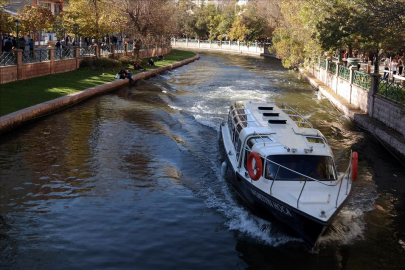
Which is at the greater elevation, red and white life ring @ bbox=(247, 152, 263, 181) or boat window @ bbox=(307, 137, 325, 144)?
boat window @ bbox=(307, 137, 325, 144)

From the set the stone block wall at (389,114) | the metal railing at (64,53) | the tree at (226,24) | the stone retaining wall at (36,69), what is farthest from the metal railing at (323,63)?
the tree at (226,24)

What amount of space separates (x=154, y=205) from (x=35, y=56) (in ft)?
79.2

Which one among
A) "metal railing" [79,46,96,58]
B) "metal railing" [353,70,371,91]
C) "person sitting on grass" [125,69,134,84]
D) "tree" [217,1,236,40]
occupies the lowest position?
"person sitting on grass" [125,69,134,84]

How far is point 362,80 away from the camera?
27828mm

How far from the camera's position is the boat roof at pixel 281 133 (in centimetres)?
1343

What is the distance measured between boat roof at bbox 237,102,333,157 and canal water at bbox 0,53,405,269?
200cm

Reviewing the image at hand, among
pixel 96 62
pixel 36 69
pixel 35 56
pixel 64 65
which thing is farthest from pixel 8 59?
pixel 96 62

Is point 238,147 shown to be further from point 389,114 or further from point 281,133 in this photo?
point 389,114

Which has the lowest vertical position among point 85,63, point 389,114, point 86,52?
point 389,114

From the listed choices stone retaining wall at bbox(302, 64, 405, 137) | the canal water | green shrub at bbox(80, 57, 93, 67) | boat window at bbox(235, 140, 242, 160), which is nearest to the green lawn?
green shrub at bbox(80, 57, 93, 67)

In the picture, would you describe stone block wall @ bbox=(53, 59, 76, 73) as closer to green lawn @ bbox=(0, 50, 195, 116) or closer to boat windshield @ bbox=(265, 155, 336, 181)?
green lawn @ bbox=(0, 50, 195, 116)

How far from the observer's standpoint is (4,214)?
1345cm

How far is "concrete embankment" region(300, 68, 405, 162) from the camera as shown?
19.9m

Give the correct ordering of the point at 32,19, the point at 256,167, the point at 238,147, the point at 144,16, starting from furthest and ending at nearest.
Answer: the point at 144,16, the point at 32,19, the point at 238,147, the point at 256,167
